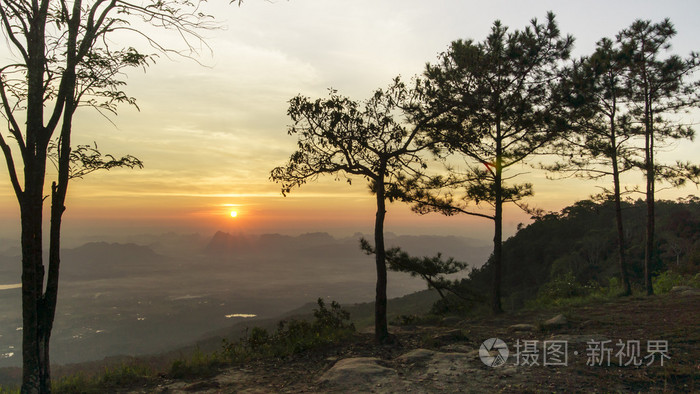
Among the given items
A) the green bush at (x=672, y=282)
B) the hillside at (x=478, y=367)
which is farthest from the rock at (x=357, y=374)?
the green bush at (x=672, y=282)

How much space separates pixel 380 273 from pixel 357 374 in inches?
169

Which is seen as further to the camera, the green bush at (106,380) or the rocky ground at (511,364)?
the green bush at (106,380)

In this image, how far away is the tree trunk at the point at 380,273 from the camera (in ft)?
36.8

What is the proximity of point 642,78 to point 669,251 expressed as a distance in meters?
20.3

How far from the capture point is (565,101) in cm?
1571

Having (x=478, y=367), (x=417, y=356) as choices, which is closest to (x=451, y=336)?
(x=417, y=356)

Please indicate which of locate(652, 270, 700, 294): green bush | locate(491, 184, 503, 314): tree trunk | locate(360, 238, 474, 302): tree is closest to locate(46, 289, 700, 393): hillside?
locate(360, 238, 474, 302): tree

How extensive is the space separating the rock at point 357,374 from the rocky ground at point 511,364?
0.8 inches

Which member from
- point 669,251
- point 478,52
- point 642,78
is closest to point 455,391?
point 478,52

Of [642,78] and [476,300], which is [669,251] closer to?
[642,78]

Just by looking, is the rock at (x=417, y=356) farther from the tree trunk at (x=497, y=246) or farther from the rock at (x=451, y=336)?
the tree trunk at (x=497, y=246)

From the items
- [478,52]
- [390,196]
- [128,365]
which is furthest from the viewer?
[478,52]

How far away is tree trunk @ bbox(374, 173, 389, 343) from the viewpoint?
36.8ft

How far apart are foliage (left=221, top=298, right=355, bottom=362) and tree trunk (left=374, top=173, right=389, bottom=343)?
1274 millimetres
